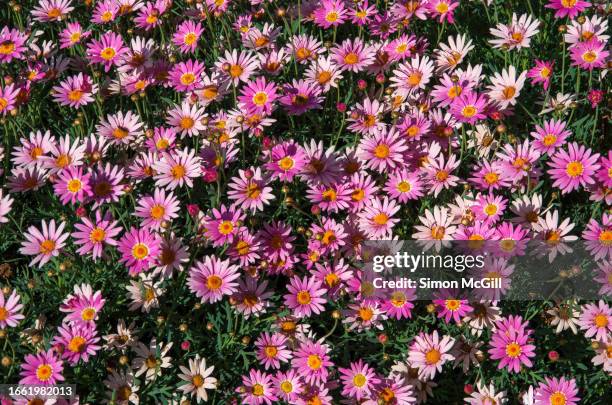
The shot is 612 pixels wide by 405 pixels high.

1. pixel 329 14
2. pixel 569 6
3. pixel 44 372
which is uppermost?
pixel 329 14

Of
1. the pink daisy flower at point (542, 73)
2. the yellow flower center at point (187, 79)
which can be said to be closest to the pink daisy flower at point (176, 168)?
the yellow flower center at point (187, 79)

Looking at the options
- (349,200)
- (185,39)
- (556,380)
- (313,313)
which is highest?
(185,39)

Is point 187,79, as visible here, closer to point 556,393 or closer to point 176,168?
point 176,168

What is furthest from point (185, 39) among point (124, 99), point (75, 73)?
point (75, 73)

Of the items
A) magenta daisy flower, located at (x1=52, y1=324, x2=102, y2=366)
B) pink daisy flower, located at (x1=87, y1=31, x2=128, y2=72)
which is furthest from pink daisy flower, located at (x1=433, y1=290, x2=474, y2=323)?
pink daisy flower, located at (x1=87, y1=31, x2=128, y2=72)

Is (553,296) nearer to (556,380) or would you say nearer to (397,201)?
(556,380)

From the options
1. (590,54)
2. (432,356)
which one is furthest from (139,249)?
(590,54)

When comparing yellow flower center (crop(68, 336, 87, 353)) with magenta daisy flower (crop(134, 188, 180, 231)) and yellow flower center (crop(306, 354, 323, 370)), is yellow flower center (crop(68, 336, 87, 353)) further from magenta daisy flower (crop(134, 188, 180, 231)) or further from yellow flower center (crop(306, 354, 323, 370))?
yellow flower center (crop(306, 354, 323, 370))
